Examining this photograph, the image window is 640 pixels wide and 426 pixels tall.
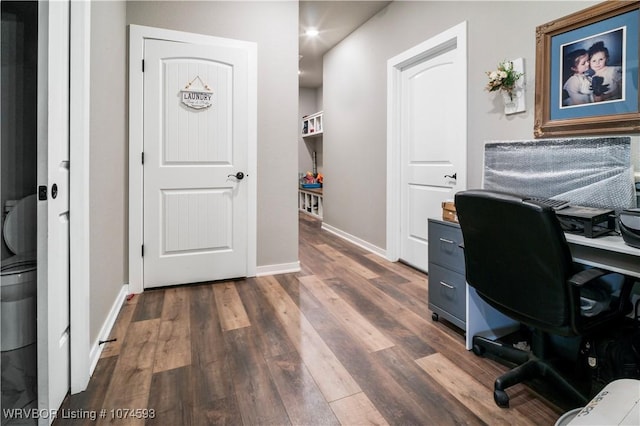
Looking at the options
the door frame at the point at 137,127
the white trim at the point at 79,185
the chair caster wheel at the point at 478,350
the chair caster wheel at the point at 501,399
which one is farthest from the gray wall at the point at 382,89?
the white trim at the point at 79,185

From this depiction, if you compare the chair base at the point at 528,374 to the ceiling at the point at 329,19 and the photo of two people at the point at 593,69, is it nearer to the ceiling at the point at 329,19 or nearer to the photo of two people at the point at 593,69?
the photo of two people at the point at 593,69

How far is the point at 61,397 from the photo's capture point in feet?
4.38

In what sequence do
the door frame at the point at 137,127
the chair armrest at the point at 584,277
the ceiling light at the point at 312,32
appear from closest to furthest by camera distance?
the chair armrest at the point at 584,277, the door frame at the point at 137,127, the ceiling light at the point at 312,32

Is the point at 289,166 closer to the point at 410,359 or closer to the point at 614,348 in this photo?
the point at 410,359

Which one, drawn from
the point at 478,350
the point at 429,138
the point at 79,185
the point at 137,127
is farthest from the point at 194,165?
the point at 478,350

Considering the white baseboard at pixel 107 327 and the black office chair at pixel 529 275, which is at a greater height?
the black office chair at pixel 529 275

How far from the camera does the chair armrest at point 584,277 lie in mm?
1140

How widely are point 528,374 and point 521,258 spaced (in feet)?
1.86

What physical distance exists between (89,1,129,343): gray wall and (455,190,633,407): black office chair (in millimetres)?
1808

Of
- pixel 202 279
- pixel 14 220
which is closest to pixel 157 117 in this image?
pixel 202 279

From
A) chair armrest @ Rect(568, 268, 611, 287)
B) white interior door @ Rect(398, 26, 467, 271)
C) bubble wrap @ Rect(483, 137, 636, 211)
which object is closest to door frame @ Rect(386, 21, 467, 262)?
white interior door @ Rect(398, 26, 467, 271)

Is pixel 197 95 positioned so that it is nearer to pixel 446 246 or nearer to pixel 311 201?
pixel 446 246

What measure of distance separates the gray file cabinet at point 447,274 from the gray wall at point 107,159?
1.93 metres

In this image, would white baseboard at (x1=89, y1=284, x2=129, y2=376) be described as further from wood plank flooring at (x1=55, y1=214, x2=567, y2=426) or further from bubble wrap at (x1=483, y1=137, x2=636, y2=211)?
bubble wrap at (x1=483, y1=137, x2=636, y2=211)
